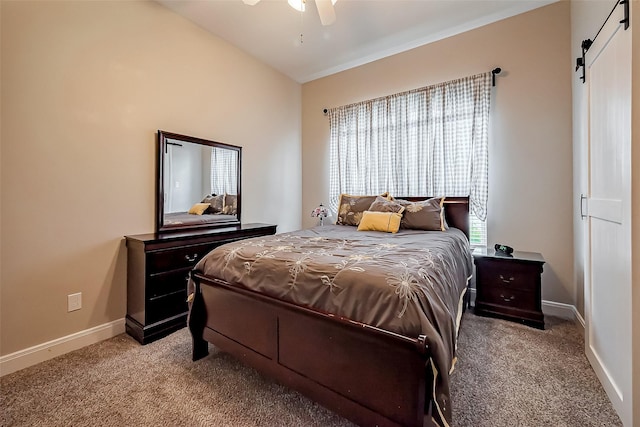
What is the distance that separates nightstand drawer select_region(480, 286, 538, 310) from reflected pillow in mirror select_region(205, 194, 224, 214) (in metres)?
2.96

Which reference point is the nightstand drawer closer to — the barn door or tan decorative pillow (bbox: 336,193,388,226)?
the barn door

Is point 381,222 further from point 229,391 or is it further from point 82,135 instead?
point 82,135

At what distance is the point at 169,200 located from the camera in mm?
2719

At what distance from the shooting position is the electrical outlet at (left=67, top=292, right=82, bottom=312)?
2113mm

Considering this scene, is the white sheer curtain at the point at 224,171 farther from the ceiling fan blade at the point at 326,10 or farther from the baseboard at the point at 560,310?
the baseboard at the point at 560,310

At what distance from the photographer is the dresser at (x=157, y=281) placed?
7.28 ft

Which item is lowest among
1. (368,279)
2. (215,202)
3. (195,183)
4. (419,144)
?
(368,279)

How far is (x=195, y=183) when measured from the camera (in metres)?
2.94

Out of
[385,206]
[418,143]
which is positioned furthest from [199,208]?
[418,143]

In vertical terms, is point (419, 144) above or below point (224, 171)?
above

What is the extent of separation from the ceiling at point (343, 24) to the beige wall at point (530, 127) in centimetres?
20

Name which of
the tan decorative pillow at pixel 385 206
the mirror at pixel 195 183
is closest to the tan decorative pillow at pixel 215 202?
the mirror at pixel 195 183

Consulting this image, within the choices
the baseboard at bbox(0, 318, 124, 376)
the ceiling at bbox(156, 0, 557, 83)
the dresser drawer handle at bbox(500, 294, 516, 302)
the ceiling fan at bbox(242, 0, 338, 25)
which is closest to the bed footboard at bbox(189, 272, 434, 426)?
the baseboard at bbox(0, 318, 124, 376)

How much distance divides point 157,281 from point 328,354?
5.63 ft
